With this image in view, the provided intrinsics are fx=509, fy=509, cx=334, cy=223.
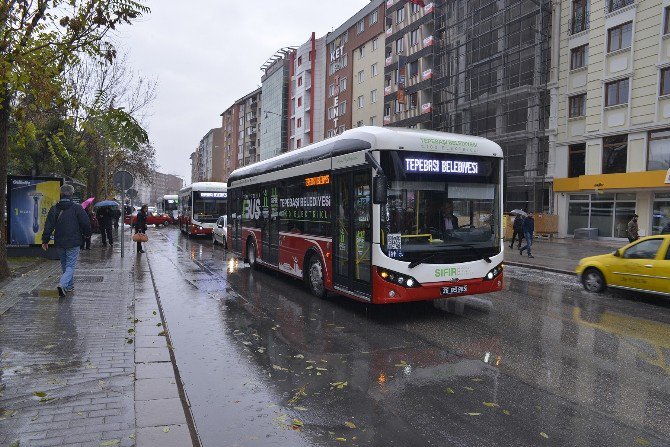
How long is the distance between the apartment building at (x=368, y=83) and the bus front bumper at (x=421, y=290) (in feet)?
137

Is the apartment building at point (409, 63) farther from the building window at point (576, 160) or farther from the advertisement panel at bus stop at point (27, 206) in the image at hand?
the advertisement panel at bus stop at point (27, 206)

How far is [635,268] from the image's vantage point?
1020cm

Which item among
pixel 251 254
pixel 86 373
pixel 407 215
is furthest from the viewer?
pixel 251 254

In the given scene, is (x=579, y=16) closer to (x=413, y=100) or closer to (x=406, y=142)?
(x=413, y=100)

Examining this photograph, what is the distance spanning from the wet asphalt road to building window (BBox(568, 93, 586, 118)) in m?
23.1

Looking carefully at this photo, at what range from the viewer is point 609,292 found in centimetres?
1149

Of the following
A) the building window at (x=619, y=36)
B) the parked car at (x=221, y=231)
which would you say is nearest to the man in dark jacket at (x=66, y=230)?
the parked car at (x=221, y=231)

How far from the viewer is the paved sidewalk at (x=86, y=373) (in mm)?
3744

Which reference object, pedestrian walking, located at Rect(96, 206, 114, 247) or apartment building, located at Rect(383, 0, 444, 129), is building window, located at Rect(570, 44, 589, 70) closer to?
apartment building, located at Rect(383, 0, 444, 129)

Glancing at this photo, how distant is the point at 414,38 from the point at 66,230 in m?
41.2

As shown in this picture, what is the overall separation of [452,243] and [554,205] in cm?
2660

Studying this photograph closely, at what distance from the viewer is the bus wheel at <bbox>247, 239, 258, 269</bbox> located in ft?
46.3

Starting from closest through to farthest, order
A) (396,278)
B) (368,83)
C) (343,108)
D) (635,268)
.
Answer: (396,278), (635,268), (368,83), (343,108)

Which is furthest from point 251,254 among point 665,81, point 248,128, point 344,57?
point 248,128
